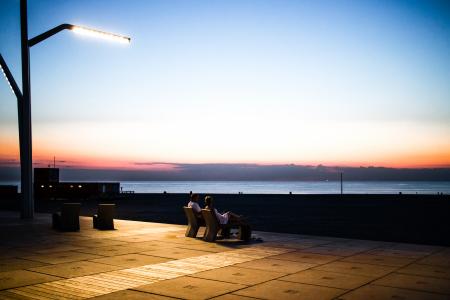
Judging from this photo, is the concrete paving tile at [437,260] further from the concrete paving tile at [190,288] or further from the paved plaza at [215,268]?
the concrete paving tile at [190,288]

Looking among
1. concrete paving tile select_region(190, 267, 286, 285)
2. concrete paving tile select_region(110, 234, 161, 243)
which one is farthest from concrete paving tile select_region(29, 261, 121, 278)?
concrete paving tile select_region(110, 234, 161, 243)

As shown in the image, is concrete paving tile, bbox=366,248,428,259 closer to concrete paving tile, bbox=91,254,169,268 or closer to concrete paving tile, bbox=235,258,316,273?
concrete paving tile, bbox=235,258,316,273

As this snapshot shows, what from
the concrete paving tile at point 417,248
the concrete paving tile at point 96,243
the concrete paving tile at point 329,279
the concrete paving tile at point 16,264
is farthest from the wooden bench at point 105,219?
the concrete paving tile at point 329,279

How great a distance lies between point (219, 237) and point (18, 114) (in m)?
10.1

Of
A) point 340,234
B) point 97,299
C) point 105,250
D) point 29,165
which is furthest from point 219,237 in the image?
point 29,165

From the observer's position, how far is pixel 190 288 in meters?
7.50

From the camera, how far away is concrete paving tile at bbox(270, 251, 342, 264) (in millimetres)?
10102

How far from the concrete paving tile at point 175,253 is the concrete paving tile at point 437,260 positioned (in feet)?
→ 15.0

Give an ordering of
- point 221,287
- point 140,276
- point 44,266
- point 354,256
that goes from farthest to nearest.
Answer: point 354,256, point 44,266, point 140,276, point 221,287

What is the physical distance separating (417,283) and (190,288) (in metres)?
3.61

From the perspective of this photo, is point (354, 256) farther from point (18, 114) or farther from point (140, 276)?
point (18, 114)

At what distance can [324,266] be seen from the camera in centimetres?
941

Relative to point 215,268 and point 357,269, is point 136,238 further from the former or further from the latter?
point 357,269

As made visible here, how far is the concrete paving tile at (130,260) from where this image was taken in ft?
31.2
